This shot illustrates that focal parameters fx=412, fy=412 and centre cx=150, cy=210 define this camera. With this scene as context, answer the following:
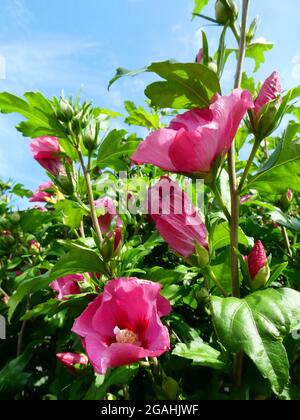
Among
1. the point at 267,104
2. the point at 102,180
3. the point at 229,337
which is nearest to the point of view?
the point at 229,337

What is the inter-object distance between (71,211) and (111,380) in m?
0.63

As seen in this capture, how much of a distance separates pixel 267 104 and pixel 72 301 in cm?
77

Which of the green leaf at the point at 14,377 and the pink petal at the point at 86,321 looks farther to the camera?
the green leaf at the point at 14,377

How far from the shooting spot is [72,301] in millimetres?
1223

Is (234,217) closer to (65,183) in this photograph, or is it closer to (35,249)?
(65,183)

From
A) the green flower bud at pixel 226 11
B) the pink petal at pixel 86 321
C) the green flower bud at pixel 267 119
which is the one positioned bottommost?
the pink petal at pixel 86 321

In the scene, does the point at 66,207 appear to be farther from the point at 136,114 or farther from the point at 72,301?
the point at 136,114

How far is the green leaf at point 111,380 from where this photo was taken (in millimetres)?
989

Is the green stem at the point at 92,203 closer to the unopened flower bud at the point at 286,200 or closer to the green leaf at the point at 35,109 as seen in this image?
the green leaf at the point at 35,109

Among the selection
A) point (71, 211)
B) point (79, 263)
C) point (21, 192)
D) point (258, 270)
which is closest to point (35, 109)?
point (71, 211)

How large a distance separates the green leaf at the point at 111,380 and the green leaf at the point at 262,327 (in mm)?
321

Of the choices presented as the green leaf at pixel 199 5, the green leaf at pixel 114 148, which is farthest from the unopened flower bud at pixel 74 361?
the green leaf at pixel 199 5

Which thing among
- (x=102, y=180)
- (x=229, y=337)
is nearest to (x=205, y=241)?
(x=229, y=337)

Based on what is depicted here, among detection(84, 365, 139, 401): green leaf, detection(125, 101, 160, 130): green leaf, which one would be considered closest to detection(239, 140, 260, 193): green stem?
detection(84, 365, 139, 401): green leaf
